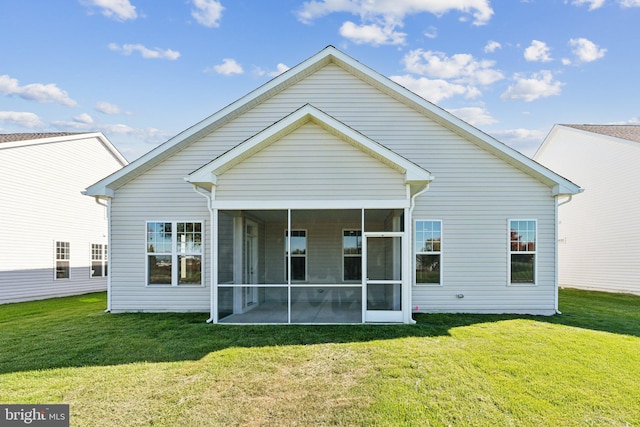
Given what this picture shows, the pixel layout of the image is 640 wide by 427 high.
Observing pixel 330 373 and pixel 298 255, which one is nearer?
pixel 330 373

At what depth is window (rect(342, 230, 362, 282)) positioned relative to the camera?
380 inches

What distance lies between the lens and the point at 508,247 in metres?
10.3

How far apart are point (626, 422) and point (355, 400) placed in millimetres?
3183

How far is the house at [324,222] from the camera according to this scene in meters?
8.92

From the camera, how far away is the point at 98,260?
1936cm

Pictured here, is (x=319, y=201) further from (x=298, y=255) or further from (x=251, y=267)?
(x=251, y=267)

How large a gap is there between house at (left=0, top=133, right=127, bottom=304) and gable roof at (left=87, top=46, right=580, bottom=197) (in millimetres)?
7082

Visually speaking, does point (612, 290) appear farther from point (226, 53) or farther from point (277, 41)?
point (226, 53)

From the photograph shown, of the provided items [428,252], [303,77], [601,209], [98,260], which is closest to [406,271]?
[428,252]

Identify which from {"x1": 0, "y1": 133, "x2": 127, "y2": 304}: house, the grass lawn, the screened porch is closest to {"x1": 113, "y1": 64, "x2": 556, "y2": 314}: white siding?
the grass lawn

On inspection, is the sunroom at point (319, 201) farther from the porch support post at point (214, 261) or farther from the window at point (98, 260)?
the window at point (98, 260)

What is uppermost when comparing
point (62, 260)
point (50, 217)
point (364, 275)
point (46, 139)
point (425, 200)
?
point (46, 139)

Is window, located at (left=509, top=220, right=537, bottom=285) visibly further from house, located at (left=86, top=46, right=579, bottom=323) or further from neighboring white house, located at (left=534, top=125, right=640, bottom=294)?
neighboring white house, located at (left=534, top=125, right=640, bottom=294)

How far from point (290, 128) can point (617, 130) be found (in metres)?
17.7
